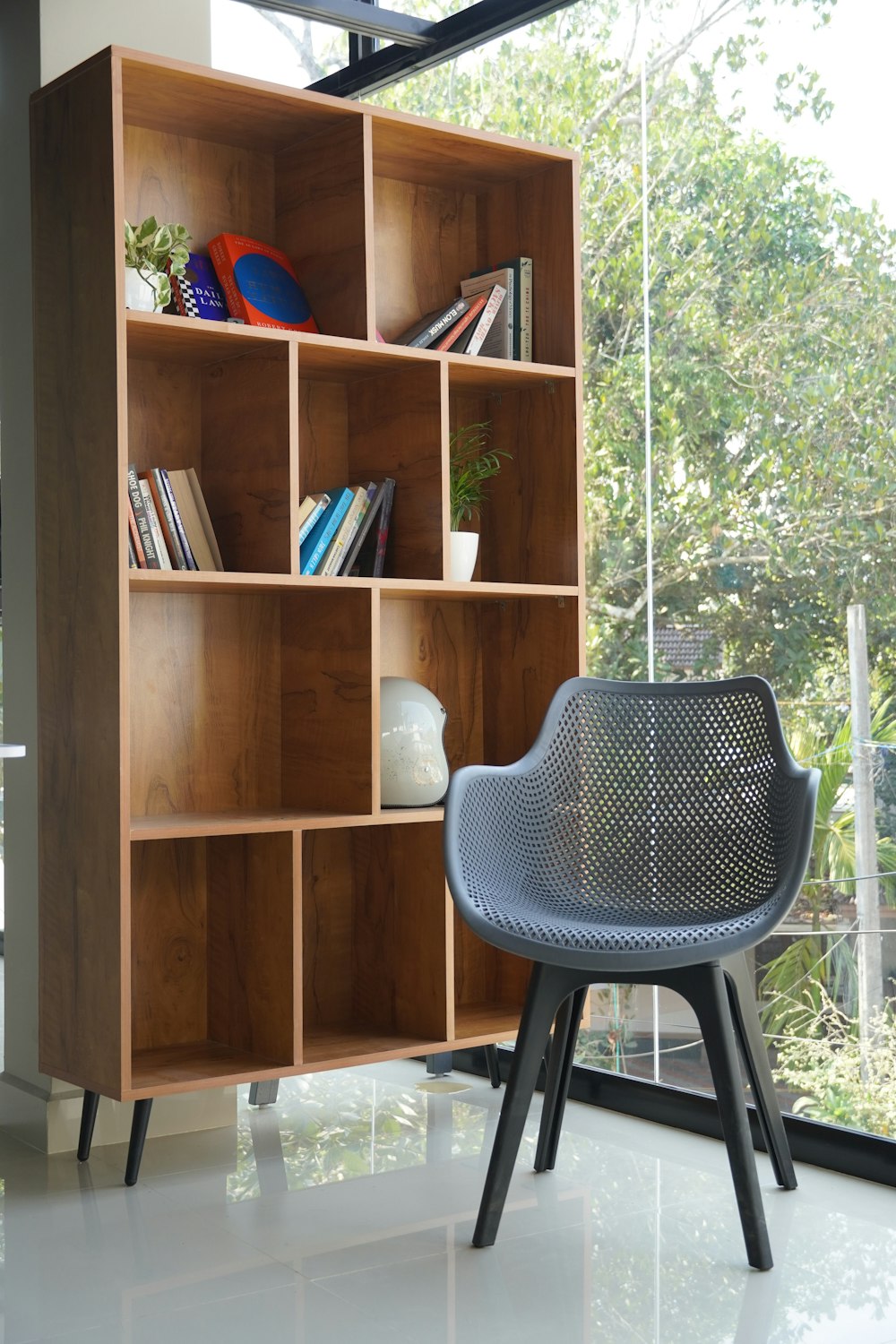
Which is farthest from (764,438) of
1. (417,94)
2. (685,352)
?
(417,94)

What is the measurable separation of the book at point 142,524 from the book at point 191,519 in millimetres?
108

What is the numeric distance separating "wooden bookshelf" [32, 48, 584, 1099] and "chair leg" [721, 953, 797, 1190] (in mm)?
600

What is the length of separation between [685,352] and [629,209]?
0.34 m

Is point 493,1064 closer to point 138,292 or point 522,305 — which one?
point 522,305

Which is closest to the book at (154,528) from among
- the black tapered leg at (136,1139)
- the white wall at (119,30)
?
the white wall at (119,30)

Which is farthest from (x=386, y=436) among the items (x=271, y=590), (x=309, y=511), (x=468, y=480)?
(x=271, y=590)

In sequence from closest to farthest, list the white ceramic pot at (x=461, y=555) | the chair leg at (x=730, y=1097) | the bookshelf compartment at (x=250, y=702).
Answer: the chair leg at (x=730, y=1097) → the bookshelf compartment at (x=250, y=702) → the white ceramic pot at (x=461, y=555)

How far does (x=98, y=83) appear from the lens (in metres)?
2.48

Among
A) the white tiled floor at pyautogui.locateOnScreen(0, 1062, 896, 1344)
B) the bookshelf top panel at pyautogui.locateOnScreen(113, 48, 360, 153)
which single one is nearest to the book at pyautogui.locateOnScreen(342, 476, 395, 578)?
the bookshelf top panel at pyautogui.locateOnScreen(113, 48, 360, 153)

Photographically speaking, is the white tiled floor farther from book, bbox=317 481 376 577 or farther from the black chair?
book, bbox=317 481 376 577

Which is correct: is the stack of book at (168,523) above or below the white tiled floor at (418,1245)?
above

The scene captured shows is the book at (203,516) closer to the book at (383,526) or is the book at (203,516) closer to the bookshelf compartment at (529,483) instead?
the book at (383,526)

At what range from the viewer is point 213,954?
286 centimetres

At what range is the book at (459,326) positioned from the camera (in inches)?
114
